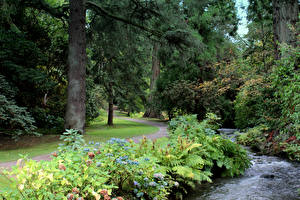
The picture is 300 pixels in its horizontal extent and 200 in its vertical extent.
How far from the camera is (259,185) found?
6230 mm

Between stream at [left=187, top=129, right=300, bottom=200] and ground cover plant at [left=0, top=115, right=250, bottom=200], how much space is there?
0.99 feet

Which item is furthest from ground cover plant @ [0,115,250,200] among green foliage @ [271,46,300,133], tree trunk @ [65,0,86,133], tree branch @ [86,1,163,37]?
tree branch @ [86,1,163,37]

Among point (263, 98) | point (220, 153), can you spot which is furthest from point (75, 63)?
point (263, 98)

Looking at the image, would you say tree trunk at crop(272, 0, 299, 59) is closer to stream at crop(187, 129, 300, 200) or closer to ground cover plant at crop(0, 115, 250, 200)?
stream at crop(187, 129, 300, 200)

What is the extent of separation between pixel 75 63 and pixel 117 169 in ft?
24.5

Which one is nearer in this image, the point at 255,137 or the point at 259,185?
the point at 259,185

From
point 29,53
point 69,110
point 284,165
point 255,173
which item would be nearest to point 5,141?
point 69,110

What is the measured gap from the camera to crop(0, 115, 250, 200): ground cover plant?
305 centimetres

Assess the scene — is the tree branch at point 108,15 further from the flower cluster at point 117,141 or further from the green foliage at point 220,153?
the flower cluster at point 117,141

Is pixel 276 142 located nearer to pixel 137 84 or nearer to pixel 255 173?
pixel 255 173

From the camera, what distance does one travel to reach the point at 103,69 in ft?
58.6

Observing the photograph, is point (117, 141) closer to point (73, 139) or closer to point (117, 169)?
point (117, 169)

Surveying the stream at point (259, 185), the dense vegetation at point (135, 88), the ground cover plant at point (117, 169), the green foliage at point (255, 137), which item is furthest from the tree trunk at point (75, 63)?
the green foliage at point (255, 137)

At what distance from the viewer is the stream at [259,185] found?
547 centimetres
